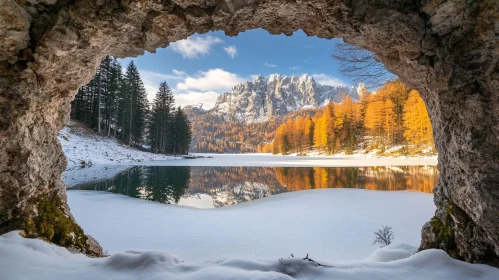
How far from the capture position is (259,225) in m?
6.43

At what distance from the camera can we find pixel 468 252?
261 cm

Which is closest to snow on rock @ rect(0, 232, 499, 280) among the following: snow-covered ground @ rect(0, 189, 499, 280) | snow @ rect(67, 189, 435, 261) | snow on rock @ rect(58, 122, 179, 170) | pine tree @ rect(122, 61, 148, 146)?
snow-covered ground @ rect(0, 189, 499, 280)

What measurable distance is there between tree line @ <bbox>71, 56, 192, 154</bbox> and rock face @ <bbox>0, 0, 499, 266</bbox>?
1345 inches

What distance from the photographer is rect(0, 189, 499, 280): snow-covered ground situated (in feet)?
7.79

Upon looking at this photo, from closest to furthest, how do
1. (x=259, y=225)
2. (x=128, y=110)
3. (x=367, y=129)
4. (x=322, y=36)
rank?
(x=322, y=36) < (x=259, y=225) < (x=128, y=110) < (x=367, y=129)

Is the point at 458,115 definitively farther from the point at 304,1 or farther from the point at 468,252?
the point at 304,1

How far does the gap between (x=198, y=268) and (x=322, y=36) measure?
12.0 ft

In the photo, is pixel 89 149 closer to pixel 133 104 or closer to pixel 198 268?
pixel 133 104

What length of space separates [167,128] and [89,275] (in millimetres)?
47944

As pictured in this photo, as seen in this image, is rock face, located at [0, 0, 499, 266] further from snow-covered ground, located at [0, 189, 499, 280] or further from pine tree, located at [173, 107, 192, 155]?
pine tree, located at [173, 107, 192, 155]

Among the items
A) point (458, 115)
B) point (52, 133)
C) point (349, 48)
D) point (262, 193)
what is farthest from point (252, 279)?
point (262, 193)

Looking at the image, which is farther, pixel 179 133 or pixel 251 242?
pixel 179 133

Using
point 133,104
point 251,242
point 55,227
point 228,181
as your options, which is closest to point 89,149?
point 228,181

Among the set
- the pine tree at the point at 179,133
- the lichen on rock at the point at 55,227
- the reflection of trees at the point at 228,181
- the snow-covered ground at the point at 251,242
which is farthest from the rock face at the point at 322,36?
the pine tree at the point at 179,133
